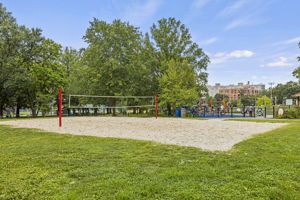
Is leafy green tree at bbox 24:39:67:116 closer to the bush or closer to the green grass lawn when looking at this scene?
the green grass lawn

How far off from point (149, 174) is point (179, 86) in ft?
62.9

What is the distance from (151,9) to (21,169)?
15670 mm

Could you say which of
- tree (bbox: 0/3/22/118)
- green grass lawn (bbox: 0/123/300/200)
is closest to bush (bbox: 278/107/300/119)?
green grass lawn (bbox: 0/123/300/200)

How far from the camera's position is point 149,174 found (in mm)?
3006

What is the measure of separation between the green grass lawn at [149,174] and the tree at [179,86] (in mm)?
16708

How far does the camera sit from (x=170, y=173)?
300 centimetres

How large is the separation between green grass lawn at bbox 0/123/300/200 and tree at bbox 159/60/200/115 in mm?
16708

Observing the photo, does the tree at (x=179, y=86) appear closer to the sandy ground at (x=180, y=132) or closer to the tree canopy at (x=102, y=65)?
the tree canopy at (x=102, y=65)

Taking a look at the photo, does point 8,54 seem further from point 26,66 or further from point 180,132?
point 180,132

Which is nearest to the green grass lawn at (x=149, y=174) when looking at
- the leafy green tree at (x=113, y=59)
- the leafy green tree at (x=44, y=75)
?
the leafy green tree at (x=113, y=59)

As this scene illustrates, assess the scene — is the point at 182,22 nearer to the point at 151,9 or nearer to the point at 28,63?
the point at 151,9

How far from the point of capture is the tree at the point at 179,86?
2125 centimetres

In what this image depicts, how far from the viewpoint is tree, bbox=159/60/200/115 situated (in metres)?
21.2

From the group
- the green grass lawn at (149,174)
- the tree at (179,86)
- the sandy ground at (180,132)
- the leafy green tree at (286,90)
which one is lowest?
the sandy ground at (180,132)
